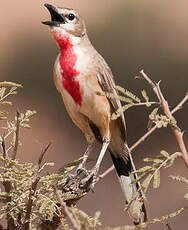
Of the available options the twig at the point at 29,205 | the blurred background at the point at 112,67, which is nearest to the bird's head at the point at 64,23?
the twig at the point at 29,205

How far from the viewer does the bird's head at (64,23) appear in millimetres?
4059

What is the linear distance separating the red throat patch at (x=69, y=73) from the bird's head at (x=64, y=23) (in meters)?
0.04

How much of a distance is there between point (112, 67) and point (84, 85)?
9.77m

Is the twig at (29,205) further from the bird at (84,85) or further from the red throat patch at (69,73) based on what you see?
the red throat patch at (69,73)

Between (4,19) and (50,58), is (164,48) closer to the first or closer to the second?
(50,58)

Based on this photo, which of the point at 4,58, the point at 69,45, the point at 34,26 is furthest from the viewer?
the point at 34,26

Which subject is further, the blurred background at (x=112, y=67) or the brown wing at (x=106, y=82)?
the blurred background at (x=112, y=67)

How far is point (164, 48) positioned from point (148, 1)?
2692 millimetres

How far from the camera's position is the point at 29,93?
537 inches

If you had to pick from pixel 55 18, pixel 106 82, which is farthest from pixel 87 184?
pixel 55 18

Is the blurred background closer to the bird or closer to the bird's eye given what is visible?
the bird

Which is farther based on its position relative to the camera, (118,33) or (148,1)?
(148,1)

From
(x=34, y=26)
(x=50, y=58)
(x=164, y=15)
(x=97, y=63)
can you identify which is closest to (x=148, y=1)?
(x=164, y=15)

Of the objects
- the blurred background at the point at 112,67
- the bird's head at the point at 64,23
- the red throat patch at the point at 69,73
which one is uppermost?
the bird's head at the point at 64,23
